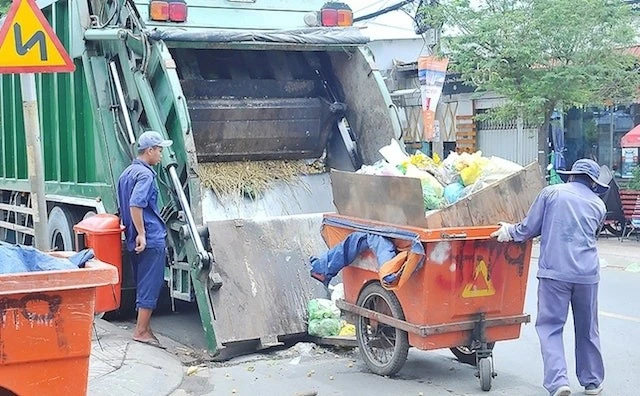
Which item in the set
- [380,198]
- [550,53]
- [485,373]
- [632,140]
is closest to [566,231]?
[485,373]

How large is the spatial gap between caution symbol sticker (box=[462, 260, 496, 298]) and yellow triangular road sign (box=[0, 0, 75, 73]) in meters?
2.82

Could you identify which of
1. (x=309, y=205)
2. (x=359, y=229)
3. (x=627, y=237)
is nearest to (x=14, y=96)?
(x=309, y=205)

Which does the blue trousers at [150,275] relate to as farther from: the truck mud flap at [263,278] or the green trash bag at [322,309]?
the green trash bag at [322,309]

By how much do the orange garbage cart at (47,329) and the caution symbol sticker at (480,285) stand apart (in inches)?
92.2

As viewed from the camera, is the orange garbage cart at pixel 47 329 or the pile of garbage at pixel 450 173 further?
the pile of garbage at pixel 450 173

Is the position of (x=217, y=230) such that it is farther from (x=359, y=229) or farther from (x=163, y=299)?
(x=163, y=299)

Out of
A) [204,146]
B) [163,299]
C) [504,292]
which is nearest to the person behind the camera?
[504,292]

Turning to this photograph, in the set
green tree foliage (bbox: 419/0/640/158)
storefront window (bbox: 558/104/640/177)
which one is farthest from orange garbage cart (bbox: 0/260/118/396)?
storefront window (bbox: 558/104/640/177)

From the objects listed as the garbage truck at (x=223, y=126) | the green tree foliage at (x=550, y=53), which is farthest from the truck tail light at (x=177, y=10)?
the green tree foliage at (x=550, y=53)

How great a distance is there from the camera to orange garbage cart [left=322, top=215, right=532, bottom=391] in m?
5.13

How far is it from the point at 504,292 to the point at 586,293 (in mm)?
522

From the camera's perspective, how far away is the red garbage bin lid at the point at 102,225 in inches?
265

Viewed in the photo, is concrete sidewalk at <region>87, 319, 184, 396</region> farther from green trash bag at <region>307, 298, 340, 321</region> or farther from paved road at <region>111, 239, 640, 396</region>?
green trash bag at <region>307, 298, 340, 321</region>

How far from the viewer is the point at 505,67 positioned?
1448cm
